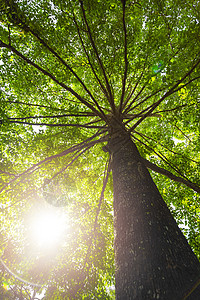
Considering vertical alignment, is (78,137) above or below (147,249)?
above

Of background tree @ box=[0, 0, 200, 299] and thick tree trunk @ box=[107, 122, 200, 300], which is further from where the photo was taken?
background tree @ box=[0, 0, 200, 299]

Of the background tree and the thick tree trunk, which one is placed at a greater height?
the background tree

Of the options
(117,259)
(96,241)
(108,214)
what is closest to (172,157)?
(108,214)

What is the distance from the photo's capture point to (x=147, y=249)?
153 cm

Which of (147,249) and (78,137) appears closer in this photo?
(147,249)

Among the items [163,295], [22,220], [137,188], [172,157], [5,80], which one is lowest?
[163,295]

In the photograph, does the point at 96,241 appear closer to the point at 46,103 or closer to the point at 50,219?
the point at 50,219

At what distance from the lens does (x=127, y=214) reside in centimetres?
202

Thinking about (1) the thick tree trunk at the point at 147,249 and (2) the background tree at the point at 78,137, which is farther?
(2) the background tree at the point at 78,137

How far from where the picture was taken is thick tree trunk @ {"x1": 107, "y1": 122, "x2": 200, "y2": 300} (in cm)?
128

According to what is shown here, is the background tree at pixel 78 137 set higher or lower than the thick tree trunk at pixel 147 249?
higher

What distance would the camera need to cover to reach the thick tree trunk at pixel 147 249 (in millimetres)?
1284

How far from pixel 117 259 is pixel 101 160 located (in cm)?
517

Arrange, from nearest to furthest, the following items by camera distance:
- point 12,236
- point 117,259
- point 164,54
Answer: point 117,259 → point 164,54 → point 12,236
